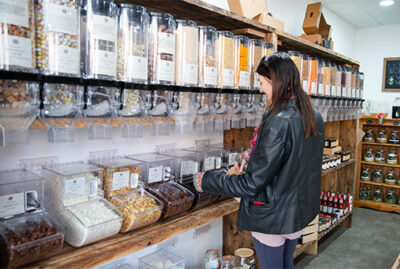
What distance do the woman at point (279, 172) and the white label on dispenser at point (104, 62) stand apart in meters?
0.66

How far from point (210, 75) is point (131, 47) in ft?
1.48

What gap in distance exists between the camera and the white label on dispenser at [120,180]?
55.7 inches

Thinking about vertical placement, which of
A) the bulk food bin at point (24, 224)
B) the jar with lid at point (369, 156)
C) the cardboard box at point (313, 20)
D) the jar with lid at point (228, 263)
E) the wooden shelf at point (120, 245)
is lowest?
the jar with lid at point (228, 263)

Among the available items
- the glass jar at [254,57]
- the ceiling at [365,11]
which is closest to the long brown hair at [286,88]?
the glass jar at [254,57]

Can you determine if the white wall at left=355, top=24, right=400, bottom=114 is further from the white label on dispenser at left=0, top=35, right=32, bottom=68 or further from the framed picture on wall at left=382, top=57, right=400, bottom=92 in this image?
the white label on dispenser at left=0, top=35, right=32, bottom=68

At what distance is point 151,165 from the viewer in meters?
1.58

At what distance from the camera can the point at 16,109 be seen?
1.02 metres

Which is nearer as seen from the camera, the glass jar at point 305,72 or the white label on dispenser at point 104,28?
the white label on dispenser at point 104,28

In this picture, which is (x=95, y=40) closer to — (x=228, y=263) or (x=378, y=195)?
(x=228, y=263)

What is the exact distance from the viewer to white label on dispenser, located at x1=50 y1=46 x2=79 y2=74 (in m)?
1.06

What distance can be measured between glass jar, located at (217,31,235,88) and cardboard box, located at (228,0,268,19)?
373mm

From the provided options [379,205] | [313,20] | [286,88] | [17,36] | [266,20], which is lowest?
[379,205]

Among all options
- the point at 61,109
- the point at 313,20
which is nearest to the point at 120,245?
the point at 61,109

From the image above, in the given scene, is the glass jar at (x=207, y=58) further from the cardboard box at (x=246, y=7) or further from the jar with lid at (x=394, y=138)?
the jar with lid at (x=394, y=138)
